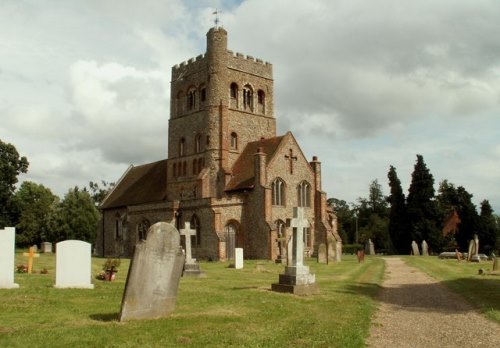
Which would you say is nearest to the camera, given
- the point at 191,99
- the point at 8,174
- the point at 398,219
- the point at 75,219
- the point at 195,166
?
the point at 195,166

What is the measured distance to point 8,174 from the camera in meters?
60.3

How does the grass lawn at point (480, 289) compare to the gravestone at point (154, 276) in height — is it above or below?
below

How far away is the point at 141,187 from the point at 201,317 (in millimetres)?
45073

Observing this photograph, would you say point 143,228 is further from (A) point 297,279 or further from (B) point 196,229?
(A) point 297,279

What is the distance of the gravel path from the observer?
9.58 meters

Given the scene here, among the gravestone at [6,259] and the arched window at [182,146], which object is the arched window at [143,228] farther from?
the gravestone at [6,259]

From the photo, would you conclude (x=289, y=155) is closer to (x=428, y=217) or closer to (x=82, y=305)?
(x=428, y=217)

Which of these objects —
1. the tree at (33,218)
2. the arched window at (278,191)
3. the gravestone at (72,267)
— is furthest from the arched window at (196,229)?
the tree at (33,218)

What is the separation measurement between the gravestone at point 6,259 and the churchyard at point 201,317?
0.45 meters

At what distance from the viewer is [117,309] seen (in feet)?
39.0

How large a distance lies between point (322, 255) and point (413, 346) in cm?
2545

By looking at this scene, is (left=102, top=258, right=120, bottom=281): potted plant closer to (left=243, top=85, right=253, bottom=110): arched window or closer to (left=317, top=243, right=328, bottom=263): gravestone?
(left=317, top=243, right=328, bottom=263): gravestone

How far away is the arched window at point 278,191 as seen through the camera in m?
41.6

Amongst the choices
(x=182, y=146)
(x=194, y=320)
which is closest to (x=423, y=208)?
(x=182, y=146)
